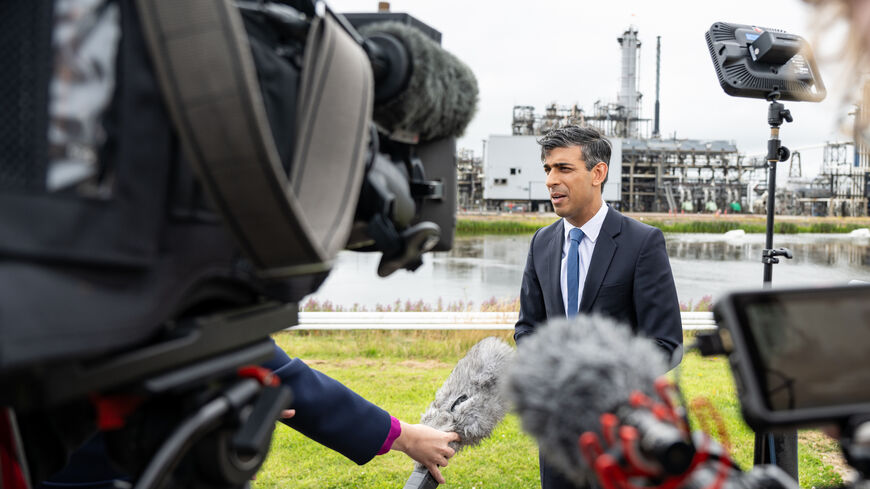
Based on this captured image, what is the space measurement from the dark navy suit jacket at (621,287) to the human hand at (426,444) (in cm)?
106

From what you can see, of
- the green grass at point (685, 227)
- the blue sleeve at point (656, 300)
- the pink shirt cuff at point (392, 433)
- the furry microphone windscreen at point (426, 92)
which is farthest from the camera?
the green grass at point (685, 227)

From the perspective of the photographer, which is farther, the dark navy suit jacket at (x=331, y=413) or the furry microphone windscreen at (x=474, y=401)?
the furry microphone windscreen at (x=474, y=401)

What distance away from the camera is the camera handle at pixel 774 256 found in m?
3.30

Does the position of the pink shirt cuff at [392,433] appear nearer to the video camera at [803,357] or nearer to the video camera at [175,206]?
the video camera at [175,206]

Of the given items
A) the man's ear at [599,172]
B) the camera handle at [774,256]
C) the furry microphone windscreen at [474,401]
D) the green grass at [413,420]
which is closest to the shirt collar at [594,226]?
the man's ear at [599,172]

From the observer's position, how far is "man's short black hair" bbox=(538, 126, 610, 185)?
3.36 meters

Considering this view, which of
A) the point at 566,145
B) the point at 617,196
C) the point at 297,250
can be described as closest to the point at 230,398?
the point at 297,250

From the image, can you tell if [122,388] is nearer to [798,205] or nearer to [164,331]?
[164,331]

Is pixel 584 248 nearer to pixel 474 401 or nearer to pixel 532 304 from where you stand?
pixel 532 304

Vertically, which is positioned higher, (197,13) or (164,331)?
(197,13)

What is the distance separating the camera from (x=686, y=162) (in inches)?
1793

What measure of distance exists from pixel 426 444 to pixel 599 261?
4.56 feet

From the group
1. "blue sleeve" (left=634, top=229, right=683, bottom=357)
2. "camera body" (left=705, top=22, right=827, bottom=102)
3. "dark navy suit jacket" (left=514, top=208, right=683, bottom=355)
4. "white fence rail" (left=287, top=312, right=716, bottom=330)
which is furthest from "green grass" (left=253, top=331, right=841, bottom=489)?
"camera body" (left=705, top=22, right=827, bottom=102)

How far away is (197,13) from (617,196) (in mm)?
43848
